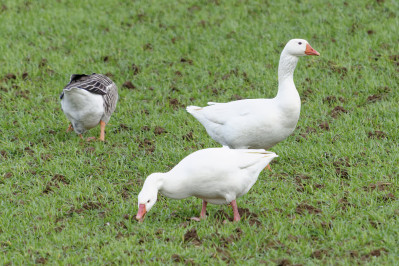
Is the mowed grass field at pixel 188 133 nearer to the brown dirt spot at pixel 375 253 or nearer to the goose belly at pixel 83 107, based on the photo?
the brown dirt spot at pixel 375 253

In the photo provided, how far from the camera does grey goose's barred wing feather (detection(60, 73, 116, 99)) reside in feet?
25.5

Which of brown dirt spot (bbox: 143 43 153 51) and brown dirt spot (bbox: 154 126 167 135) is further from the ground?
brown dirt spot (bbox: 143 43 153 51)

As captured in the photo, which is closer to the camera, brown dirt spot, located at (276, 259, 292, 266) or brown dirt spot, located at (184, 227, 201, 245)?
brown dirt spot, located at (276, 259, 292, 266)

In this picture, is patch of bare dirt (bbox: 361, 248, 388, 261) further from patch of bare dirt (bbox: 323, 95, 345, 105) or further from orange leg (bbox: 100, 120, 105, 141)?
orange leg (bbox: 100, 120, 105, 141)

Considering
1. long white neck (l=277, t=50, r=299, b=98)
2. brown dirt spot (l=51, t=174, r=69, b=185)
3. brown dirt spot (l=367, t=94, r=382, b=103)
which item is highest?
long white neck (l=277, t=50, r=299, b=98)

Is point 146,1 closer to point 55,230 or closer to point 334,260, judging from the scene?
A: point 55,230

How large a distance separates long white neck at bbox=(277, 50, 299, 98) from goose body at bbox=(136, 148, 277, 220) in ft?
4.24

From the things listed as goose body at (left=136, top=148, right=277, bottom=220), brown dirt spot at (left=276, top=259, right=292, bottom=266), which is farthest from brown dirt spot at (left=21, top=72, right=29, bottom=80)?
brown dirt spot at (left=276, top=259, right=292, bottom=266)

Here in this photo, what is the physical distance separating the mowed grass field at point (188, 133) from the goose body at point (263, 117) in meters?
0.52

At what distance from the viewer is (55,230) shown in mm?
5750

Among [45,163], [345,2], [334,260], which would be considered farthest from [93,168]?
[345,2]

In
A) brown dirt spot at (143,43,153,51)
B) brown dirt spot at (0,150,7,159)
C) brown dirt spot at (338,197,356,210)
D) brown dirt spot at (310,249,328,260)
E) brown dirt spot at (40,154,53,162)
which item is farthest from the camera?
brown dirt spot at (143,43,153,51)

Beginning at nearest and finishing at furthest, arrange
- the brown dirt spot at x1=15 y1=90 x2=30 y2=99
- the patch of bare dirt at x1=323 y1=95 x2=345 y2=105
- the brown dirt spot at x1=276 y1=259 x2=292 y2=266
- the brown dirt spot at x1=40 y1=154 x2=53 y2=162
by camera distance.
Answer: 1. the brown dirt spot at x1=276 y1=259 x2=292 y2=266
2. the brown dirt spot at x1=40 y1=154 x2=53 y2=162
3. the patch of bare dirt at x1=323 y1=95 x2=345 y2=105
4. the brown dirt spot at x1=15 y1=90 x2=30 y2=99

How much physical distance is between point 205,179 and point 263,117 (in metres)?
1.41
